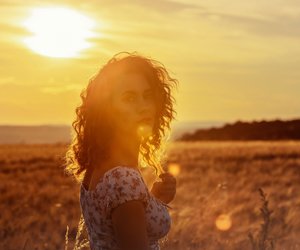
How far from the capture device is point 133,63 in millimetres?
3408

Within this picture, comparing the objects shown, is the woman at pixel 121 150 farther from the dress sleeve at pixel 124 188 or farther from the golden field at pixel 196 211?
the golden field at pixel 196 211

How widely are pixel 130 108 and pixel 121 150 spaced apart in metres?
0.16

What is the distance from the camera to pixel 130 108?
10.7 feet

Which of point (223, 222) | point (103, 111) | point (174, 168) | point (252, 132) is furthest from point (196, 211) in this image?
point (252, 132)

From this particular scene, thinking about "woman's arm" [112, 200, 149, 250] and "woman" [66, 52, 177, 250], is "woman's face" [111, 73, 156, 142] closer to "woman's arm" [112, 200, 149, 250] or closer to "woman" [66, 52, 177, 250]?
"woman" [66, 52, 177, 250]

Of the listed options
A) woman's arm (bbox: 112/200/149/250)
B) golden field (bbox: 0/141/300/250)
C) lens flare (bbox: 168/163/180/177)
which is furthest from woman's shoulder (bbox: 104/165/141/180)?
lens flare (bbox: 168/163/180/177)

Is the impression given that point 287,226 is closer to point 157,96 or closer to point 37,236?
point 37,236

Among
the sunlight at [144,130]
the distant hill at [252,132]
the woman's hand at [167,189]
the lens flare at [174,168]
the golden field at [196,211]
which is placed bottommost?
the distant hill at [252,132]

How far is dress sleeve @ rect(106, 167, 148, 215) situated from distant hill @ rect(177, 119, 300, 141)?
300 ft

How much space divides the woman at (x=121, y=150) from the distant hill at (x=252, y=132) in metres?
91.1

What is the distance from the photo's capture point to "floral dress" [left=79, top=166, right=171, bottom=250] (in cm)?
309

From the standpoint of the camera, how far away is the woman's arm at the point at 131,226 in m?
3.02

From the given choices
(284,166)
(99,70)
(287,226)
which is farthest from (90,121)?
(284,166)

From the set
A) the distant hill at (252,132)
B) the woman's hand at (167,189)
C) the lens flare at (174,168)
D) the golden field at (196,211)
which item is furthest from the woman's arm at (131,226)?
the distant hill at (252,132)
